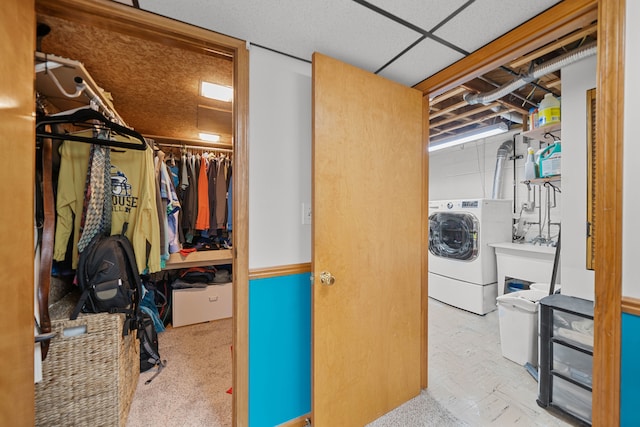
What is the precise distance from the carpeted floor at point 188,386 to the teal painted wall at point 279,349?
14.5 inches

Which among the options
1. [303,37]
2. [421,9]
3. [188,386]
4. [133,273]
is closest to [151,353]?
[188,386]

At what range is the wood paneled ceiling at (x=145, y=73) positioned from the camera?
137 cm

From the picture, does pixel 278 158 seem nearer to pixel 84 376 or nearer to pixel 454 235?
pixel 84 376

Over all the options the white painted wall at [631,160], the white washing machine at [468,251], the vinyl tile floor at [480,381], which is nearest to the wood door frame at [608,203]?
the white painted wall at [631,160]

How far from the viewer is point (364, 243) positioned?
143 centimetres

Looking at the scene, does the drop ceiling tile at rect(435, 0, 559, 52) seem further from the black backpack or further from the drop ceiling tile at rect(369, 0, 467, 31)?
the black backpack

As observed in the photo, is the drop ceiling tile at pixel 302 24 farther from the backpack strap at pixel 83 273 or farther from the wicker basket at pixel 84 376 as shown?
the wicker basket at pixel 84 376

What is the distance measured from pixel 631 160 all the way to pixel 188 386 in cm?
265

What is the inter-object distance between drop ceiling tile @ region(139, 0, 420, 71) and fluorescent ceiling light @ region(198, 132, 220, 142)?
6.01 feet

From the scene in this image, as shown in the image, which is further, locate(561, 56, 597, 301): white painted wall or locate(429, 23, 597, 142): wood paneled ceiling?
locate(429, 23, 597, 142): wood paneled ceiling

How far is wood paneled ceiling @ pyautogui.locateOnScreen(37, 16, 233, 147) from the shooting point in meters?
1.37

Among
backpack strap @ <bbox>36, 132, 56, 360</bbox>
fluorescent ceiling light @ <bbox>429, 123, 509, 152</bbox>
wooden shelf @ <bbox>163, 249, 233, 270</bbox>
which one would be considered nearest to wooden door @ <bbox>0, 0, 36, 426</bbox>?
backpack strap @ <bbox>36, 132, 56, 360</bbox>

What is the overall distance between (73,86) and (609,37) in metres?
2.54

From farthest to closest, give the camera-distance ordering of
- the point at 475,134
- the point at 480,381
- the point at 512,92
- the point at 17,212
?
the point at 475,134, the point at 512,92, the point at 480,381, the point at 17,212
